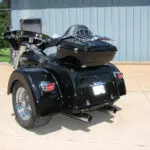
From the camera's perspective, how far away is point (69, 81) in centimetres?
458

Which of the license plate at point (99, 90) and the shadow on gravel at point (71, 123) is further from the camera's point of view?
the shadow on gravel at point (71, 123)

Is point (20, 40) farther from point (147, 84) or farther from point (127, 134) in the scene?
point (147, 84)

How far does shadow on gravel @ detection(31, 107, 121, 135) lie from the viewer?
15.8ft

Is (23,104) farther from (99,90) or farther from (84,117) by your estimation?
(99,90)

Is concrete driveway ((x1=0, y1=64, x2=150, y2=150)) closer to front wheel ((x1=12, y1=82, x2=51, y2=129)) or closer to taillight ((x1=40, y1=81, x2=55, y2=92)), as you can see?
front wheel ((x1=12, y1=82, x2=51, y2=129))

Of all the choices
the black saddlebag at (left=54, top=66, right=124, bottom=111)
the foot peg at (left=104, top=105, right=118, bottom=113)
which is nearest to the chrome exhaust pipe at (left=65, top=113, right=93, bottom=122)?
the black saddlebag at (left=54, top=66, right=124, bottom=111)

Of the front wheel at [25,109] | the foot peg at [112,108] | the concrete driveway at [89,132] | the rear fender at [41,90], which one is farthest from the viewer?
the foot peg at [112,108]

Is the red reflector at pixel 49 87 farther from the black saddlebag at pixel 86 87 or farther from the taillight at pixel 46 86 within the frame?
the black saddlebag at pixel 86 87

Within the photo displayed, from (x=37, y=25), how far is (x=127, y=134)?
6.57 metres

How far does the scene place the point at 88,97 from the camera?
4.61 m

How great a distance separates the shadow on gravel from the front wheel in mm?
137

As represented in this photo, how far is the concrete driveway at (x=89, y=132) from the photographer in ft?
14.0

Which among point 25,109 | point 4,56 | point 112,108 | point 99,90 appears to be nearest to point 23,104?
point 25,109

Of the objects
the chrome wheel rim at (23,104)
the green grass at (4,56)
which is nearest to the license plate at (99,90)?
the chrome wheel rim at (23,104)
